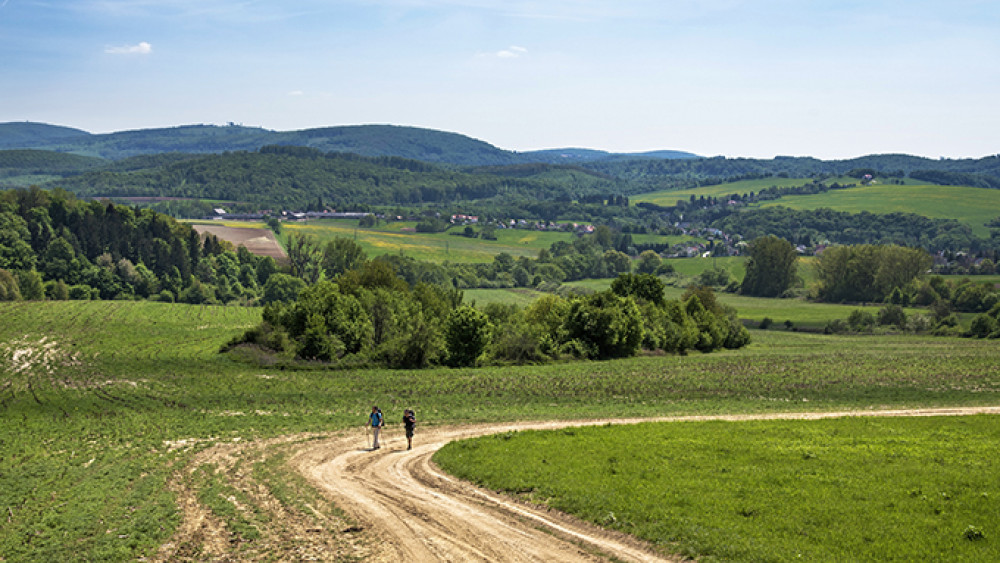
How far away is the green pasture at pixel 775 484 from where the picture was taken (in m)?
18.8

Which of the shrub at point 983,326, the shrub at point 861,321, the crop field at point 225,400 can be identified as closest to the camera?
the crop field at point 225,400

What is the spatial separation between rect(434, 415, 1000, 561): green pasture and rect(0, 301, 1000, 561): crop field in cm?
941

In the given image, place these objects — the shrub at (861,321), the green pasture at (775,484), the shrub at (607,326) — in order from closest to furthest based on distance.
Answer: the green pasture at (775,484) < the shrub at (607,326) < the shrub at (861,321)

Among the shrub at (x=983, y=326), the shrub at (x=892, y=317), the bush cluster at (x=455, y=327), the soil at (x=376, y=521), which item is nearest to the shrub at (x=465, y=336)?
the bush cluster at (x=455, y=327)

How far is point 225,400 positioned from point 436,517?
3421cm

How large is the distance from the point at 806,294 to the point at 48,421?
184271 mm

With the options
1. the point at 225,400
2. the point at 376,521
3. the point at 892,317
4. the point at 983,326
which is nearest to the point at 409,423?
the point at 376,521

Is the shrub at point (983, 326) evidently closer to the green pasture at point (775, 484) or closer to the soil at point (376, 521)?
the green pasture at point (775, 484)

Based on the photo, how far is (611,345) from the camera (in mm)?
85625

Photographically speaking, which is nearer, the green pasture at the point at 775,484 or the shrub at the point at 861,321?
the green pasture at the point at 775,484

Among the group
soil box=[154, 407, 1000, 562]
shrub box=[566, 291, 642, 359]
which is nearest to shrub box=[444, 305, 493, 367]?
shrub box=[566, 291, 642, 359]

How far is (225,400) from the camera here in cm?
5266

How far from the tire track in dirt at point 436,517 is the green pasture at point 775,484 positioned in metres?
0.91

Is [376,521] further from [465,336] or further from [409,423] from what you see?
[465,336]
